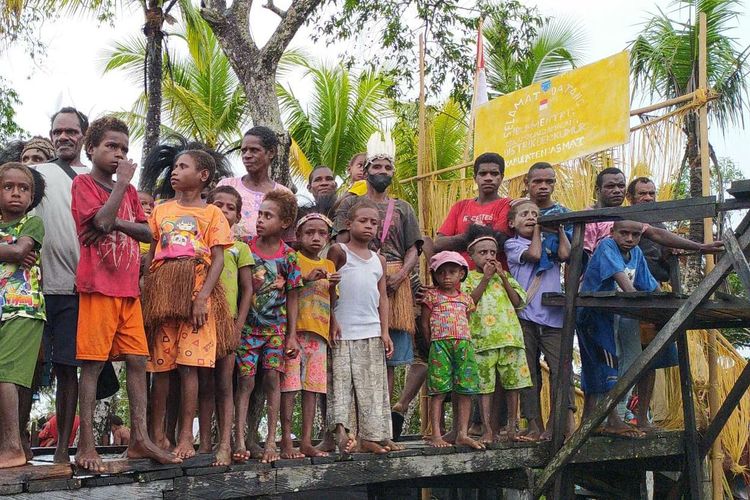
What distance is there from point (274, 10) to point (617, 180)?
4.17 m

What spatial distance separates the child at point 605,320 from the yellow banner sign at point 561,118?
1.25 metres

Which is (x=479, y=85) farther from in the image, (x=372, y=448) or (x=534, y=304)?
(x=372, y=448)

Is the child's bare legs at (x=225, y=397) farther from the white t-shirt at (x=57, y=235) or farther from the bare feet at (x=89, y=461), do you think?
the white t-shirt at (x=57, y=235)

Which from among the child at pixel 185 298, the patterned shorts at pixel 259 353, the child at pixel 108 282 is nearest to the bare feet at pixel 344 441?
the patterned shorts at pixel 259 353

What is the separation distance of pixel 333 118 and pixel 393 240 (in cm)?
1290

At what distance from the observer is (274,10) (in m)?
8.84

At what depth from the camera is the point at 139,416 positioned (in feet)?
13.8

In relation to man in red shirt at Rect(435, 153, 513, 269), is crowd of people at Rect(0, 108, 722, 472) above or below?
below

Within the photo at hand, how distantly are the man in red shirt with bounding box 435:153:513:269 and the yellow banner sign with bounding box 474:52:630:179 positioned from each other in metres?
1.29

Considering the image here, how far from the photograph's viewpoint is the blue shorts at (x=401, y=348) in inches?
220

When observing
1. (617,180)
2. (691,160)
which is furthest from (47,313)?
(691,160)

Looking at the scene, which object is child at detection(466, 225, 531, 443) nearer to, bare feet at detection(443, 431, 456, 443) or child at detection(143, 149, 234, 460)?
bare feet at detection(443, 431, 456, 443)

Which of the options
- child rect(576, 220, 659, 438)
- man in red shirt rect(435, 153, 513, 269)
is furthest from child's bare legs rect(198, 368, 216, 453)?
child rect(576, 220, 659, 438)

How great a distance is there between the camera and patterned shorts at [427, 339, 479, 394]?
18.2ft
